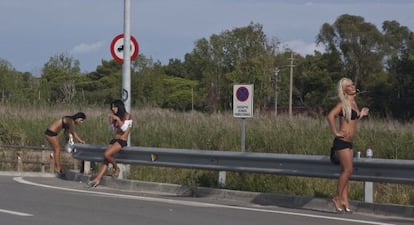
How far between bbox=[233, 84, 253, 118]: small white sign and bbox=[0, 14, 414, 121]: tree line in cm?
4128

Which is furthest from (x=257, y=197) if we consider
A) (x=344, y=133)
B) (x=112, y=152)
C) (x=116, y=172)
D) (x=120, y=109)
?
(x=120, y=109)

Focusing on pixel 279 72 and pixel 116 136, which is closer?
pixel 116 136

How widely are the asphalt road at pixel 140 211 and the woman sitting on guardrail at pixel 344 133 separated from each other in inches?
11.3

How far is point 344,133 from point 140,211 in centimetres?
330

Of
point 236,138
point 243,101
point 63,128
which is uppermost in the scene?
point 243,101

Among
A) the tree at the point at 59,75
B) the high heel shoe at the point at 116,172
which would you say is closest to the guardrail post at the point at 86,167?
the high heel shoe at the point at 116,172

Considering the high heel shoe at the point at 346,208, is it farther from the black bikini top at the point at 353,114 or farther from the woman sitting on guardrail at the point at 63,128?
the woman sitting on guardrail at the point at 63,128

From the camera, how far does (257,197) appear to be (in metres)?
12.6

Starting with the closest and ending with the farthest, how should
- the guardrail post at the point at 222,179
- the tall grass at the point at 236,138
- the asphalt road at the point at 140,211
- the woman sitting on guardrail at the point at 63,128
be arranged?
the asphalt road at the point at 140,211 < the tall grass at the point at 236,138 < the guardrail post at the point at 222,179 < the woman sitting on guardrail at the point at 63,128

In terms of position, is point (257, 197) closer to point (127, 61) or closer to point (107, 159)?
point (107, 159)

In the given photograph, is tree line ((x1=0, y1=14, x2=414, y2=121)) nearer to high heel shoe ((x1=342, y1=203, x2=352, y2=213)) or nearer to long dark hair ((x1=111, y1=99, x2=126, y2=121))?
long dark hair ((x1=111, y1=99, x2=126, y2=121))

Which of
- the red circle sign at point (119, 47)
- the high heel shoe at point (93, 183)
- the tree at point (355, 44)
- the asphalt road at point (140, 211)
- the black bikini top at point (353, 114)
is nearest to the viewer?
the asphalt road at point (140, 211)

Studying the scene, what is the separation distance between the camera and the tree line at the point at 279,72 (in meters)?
58.4

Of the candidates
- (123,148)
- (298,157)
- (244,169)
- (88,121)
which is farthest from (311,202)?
(88,121)
